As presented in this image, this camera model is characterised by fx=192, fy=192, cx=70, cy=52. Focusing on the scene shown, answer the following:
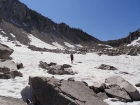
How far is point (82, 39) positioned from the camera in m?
115

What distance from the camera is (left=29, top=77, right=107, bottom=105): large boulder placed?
4688 millimetres

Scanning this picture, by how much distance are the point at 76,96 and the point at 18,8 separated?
85.6m

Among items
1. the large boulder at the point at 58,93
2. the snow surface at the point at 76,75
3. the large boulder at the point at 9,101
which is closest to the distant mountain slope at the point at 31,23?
the snow surface at the point at 76,75

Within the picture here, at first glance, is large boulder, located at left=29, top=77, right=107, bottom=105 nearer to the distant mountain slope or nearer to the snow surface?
the snow surface

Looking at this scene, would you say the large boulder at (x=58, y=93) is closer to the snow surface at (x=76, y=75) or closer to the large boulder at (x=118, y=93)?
the snow surface at (x=76, y=75)

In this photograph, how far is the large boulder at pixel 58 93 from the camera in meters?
4.69

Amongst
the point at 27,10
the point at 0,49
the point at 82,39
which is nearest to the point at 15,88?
the point at 0,49

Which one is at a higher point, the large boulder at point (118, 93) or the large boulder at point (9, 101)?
the large boulder at point (9, 101)

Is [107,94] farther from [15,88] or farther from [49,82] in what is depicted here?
[15,88]

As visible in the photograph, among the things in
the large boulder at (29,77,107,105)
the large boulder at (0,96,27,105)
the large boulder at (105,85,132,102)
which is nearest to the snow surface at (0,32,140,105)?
the large boulder at (105,85,132,102)

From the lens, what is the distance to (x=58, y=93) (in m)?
4.77

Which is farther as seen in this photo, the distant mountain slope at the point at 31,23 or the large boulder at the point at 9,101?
the distant mountain slope at the point at 31,23

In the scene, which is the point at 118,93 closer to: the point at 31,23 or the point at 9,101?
the point at 9,101

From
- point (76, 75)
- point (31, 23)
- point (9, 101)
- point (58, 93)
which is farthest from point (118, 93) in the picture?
point (31, 23)
